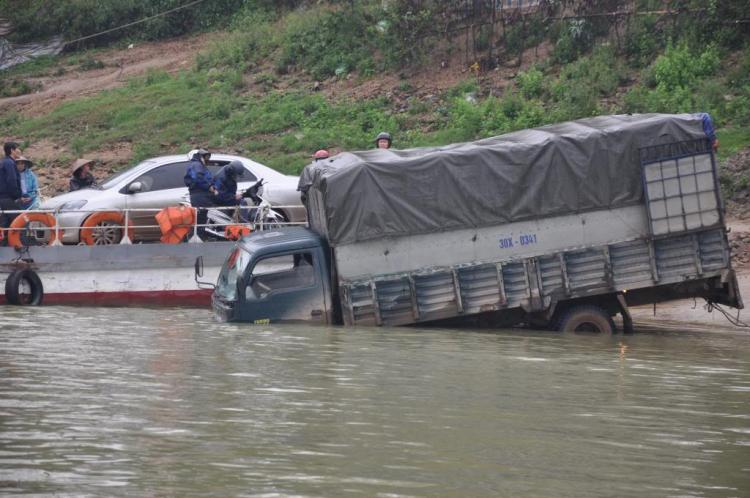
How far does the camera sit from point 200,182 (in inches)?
598

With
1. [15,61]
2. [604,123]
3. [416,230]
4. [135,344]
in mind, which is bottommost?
[135,344]

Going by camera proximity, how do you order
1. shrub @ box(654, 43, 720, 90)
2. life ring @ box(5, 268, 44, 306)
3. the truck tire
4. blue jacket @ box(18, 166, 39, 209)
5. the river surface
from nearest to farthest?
the river surface
the truck tire
life ring @ box(5, 268, 44, 306)
blue jacket @ box(18, 166, 39, 209)
shrub @ box(654, 43, 720, 90)

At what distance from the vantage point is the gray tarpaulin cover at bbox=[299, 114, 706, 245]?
12211 mm

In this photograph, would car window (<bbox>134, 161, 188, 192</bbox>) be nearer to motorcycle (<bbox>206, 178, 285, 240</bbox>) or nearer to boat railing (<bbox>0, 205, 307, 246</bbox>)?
boat railing (<bbox>0, 205, 307, 246</bbox>)

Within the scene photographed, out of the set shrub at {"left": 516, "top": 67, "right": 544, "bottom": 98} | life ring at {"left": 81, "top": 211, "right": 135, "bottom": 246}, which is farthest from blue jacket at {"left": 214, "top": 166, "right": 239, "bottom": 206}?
shrub at {"left": 516, "top": 67, "right": 544, "bottom": 98}

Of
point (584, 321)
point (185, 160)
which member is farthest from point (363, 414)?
point (185, 160)

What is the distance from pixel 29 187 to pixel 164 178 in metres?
2.03

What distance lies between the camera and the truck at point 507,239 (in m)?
12.1

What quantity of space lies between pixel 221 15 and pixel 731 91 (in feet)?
71.9

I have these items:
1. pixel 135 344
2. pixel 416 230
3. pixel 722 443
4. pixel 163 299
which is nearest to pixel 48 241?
pixel 163 299

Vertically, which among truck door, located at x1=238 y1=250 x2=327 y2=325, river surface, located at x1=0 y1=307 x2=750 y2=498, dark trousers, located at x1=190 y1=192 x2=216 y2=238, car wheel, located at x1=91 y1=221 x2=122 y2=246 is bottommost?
river surface, located at x1=0 y1=307 x2=750 y2=498

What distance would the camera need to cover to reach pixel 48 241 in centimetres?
1559

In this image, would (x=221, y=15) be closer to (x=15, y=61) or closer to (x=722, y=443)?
(x=15, y=61)

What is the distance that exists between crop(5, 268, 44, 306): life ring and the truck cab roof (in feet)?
13.4
